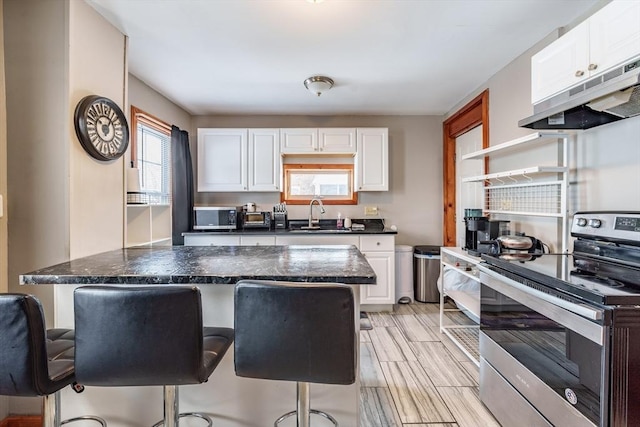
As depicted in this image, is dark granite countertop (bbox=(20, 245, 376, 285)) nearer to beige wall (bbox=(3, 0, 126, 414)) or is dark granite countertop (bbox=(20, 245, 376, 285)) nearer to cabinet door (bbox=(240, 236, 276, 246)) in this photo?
beige wall (bbox=(3, 0, 126, 414))

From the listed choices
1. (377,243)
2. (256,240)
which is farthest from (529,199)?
(256,240)

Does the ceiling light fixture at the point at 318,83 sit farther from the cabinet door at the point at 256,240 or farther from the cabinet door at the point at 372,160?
the cabinet door at the point at 256,240

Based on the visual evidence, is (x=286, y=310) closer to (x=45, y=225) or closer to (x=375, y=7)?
(x=45, y=225)

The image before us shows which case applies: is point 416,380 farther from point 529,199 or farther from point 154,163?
point 154,163

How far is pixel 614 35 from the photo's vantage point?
1389mm

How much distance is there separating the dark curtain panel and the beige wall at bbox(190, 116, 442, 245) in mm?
435

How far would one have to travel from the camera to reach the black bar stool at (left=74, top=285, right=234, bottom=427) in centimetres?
103

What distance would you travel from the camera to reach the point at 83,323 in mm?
1052

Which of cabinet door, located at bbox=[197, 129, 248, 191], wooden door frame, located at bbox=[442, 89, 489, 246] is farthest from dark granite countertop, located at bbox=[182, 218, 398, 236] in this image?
wooden door frame, located at bbox=[442, 89, 489, 246]

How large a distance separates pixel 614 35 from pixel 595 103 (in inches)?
11.1

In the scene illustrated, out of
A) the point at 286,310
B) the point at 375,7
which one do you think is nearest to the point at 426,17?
the point at 375,7

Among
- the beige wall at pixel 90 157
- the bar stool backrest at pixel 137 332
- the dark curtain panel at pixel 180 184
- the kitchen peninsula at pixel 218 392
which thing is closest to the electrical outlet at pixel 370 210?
the dark curtain panel at pixel 180 184

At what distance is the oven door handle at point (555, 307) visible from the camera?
1072mm

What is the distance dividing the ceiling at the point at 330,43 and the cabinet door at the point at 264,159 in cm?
46
